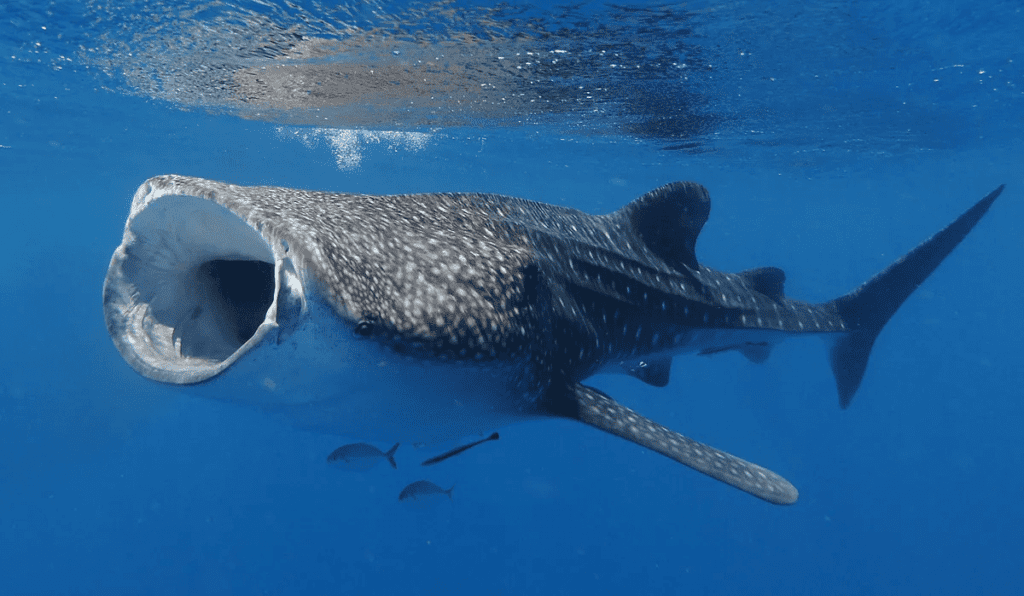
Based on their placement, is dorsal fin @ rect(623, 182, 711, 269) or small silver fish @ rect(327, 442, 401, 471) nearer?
dorsal fin @ rect(623, 182, 711, 269)

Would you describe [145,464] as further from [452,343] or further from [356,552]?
[452,343]

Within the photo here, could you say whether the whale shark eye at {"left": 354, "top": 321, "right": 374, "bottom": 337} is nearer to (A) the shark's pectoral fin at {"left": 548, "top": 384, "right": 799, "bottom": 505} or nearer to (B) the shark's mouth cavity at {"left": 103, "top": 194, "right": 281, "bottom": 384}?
(B) the shark's mouth cavity at {"left": 103, "top": 194, "right": 281, "bottom": 384}

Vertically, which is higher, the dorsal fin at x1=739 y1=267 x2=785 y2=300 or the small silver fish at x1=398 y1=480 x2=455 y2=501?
the dorsal fin at x1=739 y1=267 x2=785 y2=300

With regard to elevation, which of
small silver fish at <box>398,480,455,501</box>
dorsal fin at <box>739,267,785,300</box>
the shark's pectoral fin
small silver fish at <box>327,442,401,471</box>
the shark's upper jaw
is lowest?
small silver fish at <box>398,480,455,501</box>

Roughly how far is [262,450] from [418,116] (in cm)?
1539

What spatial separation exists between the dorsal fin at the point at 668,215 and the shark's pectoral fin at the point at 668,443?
2.06m

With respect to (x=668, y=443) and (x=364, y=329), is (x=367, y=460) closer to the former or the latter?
(x=668, y=443)

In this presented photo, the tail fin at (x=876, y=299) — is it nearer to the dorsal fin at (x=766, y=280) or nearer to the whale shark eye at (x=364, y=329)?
the dorsal fin at (x=766, y=280)

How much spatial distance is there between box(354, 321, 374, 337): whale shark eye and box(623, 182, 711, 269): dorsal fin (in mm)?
3605

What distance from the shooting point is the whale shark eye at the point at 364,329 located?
7.55 feet

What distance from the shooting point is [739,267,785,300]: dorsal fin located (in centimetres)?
670

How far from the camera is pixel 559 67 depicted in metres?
11.8

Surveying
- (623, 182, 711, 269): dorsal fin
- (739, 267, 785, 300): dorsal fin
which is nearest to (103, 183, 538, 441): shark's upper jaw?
(623, 182, 711, 269): dorsal fin

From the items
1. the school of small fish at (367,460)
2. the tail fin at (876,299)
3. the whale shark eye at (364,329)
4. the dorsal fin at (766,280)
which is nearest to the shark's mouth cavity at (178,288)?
the whale shark eye at (364,329)
